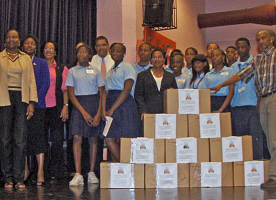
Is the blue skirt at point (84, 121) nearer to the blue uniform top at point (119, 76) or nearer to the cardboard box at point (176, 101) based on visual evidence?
the blue uniform top at point (119, 76)

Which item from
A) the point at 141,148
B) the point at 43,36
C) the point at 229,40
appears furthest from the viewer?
the point at 229,40

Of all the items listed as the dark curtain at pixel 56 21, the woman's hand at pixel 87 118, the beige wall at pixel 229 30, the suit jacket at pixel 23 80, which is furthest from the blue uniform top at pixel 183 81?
the beige wall at pixel 229 30

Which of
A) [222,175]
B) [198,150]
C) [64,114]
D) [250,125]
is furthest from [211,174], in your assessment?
[64,114]

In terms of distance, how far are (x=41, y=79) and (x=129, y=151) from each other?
1.20m

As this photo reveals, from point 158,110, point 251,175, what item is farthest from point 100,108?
point 251,175

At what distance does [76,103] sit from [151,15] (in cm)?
297

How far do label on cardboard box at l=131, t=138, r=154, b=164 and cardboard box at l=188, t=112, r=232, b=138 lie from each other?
442 mm

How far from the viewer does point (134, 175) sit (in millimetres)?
4078

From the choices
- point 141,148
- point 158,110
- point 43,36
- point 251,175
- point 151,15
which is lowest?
point 251,175

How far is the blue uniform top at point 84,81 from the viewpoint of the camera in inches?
175

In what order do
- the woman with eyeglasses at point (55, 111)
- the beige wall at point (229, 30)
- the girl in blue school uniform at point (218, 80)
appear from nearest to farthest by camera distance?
1. the girl in blue school uniform at point (218, 80)
2. the woman with eyeglasses at point (55, 111)
3. the beige wall at point (229, 30)

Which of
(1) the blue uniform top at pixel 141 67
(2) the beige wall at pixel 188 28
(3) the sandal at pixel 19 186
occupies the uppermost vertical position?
(2) the beige wall at pixel 188 28

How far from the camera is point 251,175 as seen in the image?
4133 millimetres

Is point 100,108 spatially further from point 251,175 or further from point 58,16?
point 58,16
